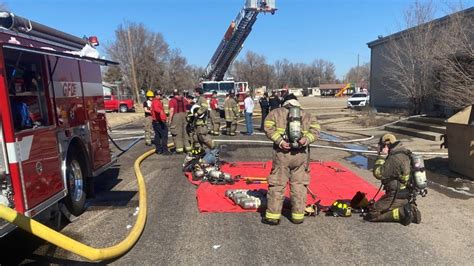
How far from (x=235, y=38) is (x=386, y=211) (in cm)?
2247

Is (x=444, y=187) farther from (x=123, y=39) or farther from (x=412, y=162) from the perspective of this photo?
(x=123, y=39)

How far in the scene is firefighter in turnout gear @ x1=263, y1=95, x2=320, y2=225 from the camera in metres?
5.36

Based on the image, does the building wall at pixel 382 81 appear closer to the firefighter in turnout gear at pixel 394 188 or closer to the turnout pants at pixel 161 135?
the turnout pants at pixel 161 135

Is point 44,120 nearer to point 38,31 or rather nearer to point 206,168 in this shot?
point 38,31

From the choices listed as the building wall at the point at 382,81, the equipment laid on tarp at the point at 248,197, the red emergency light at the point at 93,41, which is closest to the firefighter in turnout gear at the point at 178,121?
the red emergency light at the point at 93,41

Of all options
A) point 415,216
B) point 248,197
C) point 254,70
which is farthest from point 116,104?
point 254,70

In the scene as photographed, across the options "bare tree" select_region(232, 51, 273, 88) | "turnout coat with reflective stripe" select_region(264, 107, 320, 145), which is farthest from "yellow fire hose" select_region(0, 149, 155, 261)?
"bare tree" select_region(232, 51, 273, 88)

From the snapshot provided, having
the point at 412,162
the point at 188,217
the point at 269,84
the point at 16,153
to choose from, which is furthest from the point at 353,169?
the point at 269,84

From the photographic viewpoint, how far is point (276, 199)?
537 cm

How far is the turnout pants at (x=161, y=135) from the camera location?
36.7ft

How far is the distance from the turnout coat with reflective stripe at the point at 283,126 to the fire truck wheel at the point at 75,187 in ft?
9.01

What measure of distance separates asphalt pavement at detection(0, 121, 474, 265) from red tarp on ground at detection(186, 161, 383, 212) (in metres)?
0.29

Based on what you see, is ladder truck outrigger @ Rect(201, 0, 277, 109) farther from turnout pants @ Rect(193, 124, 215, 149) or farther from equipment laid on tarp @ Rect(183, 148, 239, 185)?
equipment laid on tarp @ Rect(183, 148, 239, 185)

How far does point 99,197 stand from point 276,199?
3.18m
